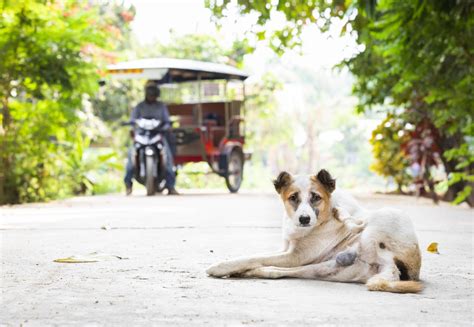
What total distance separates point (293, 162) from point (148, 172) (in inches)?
1021

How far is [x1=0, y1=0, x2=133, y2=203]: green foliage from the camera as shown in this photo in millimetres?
14039

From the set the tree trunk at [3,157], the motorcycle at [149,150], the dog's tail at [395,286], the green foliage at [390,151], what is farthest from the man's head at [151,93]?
the dog's tail at [395,286]

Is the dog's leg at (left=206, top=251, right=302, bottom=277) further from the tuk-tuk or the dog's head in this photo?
the tuk-tuk

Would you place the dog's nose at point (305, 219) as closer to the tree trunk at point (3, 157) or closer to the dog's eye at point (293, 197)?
the dog's eye at point (293, 197)

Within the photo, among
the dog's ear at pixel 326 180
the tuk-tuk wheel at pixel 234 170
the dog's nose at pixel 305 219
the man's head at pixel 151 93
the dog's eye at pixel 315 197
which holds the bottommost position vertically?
the tuk-tuk wheel at pixel 234 170

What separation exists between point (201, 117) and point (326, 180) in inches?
598

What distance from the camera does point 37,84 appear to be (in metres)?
14.3

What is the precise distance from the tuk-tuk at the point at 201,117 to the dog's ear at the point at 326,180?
1379 cm

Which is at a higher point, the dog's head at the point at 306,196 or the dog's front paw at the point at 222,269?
the dog's head at the point at 306,196

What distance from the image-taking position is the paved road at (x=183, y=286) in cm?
414

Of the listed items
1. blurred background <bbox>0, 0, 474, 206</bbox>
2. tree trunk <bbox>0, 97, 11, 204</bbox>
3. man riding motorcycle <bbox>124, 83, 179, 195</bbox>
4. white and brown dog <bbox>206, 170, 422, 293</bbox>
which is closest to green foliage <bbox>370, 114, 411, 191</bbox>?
blurred background <bbox>0, 0, 474, 206</bbox>

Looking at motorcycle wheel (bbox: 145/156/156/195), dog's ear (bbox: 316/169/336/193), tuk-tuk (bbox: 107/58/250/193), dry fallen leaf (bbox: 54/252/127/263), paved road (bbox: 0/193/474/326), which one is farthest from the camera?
tuk-tuk (bbox: 107/58/250/193)

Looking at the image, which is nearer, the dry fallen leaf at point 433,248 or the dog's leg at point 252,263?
the dog's leg at point 252,263

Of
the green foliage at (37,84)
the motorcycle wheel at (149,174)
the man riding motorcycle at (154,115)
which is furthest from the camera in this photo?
the man riding motorcycle at (154,115)
